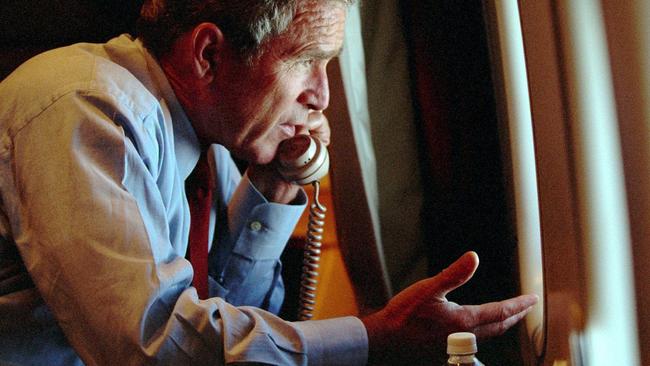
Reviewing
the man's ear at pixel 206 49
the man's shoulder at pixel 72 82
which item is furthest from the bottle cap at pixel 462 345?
the man's ear at pixel 206 49

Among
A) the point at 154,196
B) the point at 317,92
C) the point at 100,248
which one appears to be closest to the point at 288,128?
the point at 317,92

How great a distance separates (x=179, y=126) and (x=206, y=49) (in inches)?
4.9

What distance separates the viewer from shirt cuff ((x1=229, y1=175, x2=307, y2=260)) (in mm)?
1558

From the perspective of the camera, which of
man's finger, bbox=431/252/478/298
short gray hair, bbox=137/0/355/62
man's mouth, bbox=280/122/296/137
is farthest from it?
man's mouth, bbox=280/122/296/137

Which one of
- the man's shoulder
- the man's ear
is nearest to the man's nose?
the man's ear

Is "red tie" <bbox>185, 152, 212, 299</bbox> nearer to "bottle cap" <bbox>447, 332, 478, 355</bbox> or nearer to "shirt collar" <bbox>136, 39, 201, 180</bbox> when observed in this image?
"shirt collar" <bbox>136, 39, 201, 180</bbox>

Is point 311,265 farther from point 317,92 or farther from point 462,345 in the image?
point 462,345

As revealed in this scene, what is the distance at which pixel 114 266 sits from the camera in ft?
3.19

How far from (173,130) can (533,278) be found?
55cm

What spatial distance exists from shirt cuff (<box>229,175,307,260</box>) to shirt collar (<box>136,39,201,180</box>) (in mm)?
177

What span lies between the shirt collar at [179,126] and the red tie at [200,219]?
0.05m

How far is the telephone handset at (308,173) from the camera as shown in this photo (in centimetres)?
149

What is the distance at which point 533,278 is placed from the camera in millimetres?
1099

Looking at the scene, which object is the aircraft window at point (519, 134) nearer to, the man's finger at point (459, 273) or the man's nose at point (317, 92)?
the man's finger at point (459, 273)
